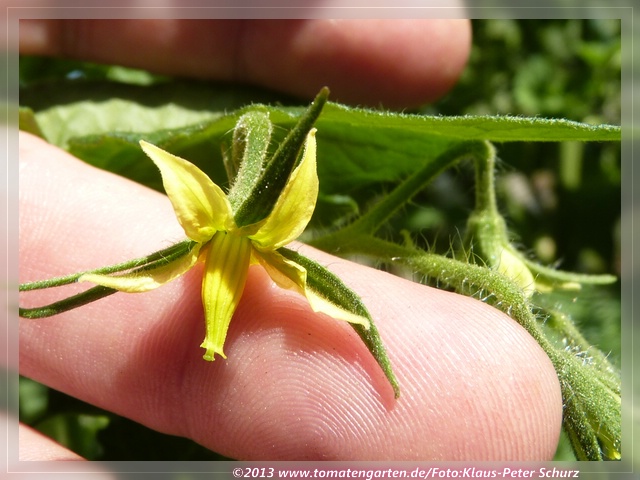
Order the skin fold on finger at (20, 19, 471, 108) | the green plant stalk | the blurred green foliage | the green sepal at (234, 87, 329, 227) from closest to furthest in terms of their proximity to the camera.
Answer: the green sepal at (234, 87, 329, 227) < the green plant stalk < the skin fold on finger at (20, 19, 471, 108) < the blurred green foliage

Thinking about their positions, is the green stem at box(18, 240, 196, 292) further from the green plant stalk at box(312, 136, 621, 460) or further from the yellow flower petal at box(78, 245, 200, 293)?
the green plant stalk at box(312, 136, 621, 460)

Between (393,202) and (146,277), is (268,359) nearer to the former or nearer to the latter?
(146,277)

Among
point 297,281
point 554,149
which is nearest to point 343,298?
point 297,281

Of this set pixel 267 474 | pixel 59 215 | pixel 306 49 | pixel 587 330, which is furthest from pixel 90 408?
pixel 587 330

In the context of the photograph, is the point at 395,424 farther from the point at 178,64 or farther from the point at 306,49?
the point at 178,64

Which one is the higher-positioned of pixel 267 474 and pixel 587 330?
pixel 587 330

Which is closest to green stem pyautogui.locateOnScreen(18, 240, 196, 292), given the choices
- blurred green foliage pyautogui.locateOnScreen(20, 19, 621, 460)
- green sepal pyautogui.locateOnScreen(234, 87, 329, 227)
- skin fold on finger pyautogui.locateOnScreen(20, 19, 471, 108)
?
green sepal pyautogui.locateOnScreen(234, 87, 329, 227)

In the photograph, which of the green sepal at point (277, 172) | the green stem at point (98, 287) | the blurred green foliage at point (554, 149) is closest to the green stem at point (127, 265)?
the green stem at point (98, 287)
